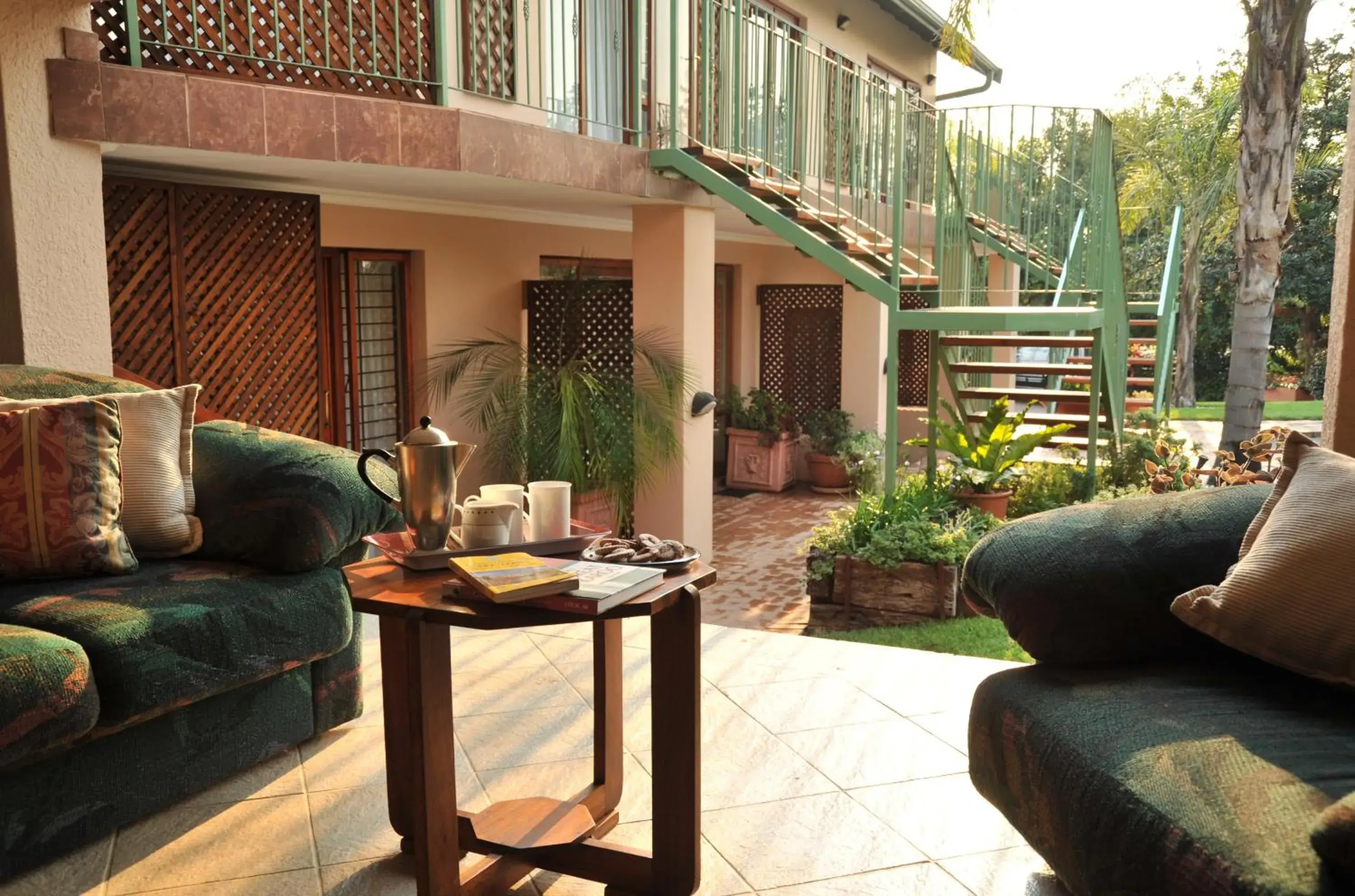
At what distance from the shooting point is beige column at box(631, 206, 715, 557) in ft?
22.3

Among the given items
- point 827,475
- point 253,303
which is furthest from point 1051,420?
point 253,303

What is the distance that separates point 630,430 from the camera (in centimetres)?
642

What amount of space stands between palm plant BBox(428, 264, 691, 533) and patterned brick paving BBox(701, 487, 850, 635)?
807 millimetres

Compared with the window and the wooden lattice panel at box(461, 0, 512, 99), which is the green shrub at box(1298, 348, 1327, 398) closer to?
the wooden lattice panel at box(461, 0, 512, 99)

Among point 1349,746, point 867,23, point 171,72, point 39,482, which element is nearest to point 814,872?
point 1349,746

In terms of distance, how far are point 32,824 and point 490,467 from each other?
430 cm

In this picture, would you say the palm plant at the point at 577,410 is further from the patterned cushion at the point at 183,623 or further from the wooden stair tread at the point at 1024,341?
the patterned cushion at the point at 183,623

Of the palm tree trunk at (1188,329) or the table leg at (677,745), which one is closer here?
the table leg at (677,745)

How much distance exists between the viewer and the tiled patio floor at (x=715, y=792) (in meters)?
2.19

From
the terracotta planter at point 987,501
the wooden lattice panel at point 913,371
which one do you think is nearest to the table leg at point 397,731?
the terracotta planter at point 987,501

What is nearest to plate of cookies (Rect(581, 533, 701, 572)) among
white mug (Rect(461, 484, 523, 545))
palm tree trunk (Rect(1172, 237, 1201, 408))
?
white mug (Rect(461, 484, 523, 545))

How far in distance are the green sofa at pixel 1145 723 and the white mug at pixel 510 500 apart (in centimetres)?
88

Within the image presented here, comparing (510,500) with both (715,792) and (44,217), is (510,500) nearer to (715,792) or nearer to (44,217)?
(715,792)

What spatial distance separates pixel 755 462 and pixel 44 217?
22.7 ft
